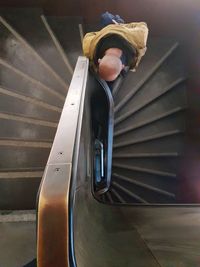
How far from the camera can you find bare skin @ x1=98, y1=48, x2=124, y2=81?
61.7 inches

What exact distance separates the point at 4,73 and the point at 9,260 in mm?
Answer: 2406

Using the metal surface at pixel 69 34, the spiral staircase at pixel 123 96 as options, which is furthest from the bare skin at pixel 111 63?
the metal surface at pixel 69 34

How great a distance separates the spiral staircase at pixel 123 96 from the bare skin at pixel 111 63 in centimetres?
118

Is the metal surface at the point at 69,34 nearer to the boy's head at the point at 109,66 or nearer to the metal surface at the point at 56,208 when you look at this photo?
the boy's head at the point at 109,66

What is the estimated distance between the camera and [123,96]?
384 centimetres

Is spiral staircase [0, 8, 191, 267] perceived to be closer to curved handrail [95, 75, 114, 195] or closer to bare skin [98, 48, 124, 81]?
curved handrail [95, 75, 114, 195]

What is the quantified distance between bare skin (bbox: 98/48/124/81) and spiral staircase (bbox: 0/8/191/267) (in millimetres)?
1177

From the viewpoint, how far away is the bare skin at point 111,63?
5.14 feet

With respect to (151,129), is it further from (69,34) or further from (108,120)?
(108,120)

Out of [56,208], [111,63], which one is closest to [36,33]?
[111,63]

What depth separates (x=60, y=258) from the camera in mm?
542

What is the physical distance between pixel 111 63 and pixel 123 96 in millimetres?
2287

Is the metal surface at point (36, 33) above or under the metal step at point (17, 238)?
above

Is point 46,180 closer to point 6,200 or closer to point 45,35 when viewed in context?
point 6,200
